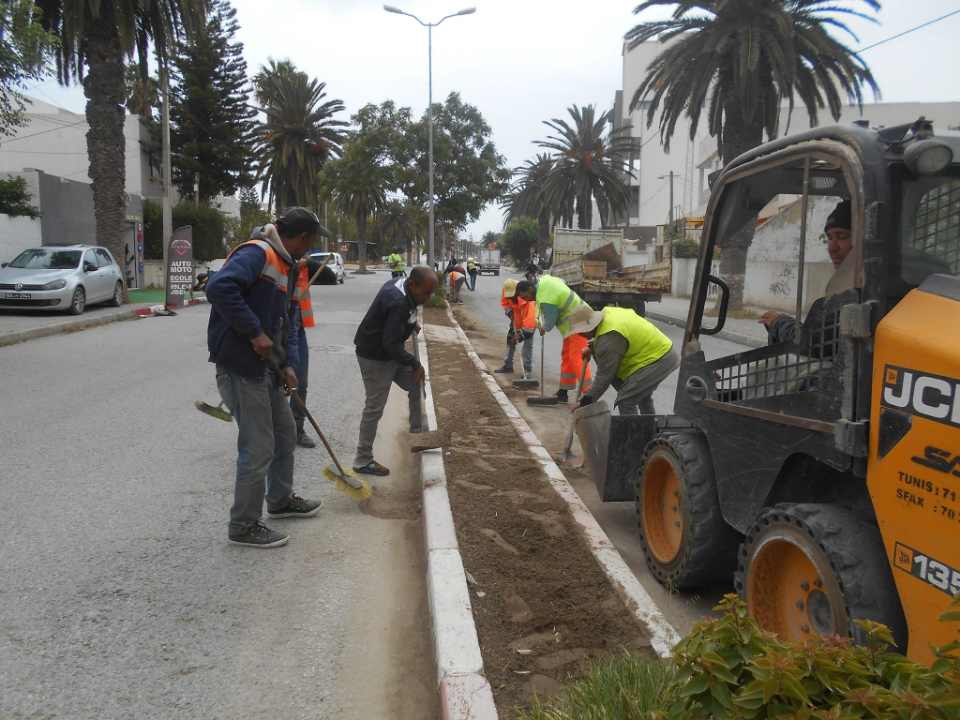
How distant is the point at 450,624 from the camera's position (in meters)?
3.46

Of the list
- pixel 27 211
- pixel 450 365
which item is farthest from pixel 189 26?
pixel 450 365

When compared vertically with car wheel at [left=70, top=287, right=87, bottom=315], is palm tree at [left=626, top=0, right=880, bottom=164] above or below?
above

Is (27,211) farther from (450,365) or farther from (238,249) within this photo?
(238,249)

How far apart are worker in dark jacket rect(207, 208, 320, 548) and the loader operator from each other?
8.70ft

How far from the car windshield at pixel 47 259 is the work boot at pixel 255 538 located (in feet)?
51.1

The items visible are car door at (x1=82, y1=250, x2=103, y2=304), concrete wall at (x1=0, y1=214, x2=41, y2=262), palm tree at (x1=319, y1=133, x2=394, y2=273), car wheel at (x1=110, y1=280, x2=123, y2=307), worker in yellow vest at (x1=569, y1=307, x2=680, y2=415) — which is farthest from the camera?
palm tree at (x1=319, y1=133, x2=394, y2=273)

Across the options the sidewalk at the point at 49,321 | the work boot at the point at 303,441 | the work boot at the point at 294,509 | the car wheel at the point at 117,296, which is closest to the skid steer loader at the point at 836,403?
the work boot at the point at 294,509

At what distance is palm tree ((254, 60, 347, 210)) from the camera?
40.7 m

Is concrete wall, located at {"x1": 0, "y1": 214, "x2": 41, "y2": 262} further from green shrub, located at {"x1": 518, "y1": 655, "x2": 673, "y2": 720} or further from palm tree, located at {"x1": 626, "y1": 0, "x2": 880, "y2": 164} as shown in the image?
green shrub, located at {"x1": 518, "y1": 655, "x2": 673, "y2": 720}

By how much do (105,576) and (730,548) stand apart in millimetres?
3183

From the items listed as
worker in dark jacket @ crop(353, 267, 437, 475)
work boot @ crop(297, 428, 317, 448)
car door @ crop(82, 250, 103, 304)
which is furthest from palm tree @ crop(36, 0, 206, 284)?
worker in dark jacket @ crop(353, 267, 437, 475)

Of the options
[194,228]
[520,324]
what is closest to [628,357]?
[520,324]

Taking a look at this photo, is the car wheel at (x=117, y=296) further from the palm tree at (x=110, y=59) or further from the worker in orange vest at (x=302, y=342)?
the worker in orange vest at (x=302, y=342)

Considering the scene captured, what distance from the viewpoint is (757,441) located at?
3.32m
